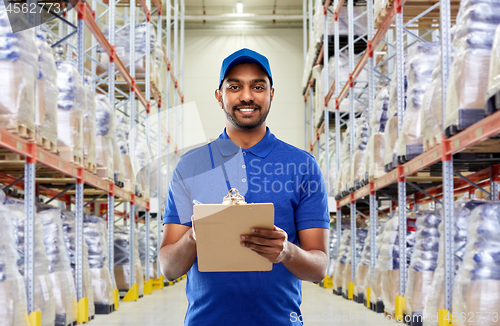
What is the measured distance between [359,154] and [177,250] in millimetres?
7623

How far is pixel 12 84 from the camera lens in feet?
14.3

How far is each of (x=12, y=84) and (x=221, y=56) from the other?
18276 millimetres

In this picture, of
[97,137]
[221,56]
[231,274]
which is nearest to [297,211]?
[231,274]

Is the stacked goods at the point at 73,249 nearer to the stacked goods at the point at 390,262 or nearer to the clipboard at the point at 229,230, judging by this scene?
the stacked goods at the point at 390,262

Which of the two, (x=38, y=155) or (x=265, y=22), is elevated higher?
(x=265, y=22)

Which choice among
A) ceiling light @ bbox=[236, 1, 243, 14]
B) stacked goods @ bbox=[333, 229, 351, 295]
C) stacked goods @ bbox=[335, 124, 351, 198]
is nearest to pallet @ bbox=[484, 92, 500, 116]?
stacked goods @ bbox=[335, 124, 351, 198]

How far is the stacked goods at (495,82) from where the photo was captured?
144 inches

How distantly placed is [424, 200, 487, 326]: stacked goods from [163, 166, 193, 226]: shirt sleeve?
3707mm

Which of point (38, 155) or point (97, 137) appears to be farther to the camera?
point (97, 137)

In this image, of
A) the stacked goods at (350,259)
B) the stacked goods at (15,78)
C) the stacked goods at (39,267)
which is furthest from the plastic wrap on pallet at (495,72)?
the stacked goods at (350,259)

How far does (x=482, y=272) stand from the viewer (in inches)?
164

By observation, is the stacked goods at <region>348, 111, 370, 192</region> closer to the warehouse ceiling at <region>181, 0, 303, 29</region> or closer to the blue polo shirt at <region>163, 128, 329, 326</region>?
the blue polo shirt at <region>163, 128, 329, 326</region>

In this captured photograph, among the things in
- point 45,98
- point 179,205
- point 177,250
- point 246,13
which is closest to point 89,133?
point 45,98

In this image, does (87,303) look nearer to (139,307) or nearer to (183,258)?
(139,307)
